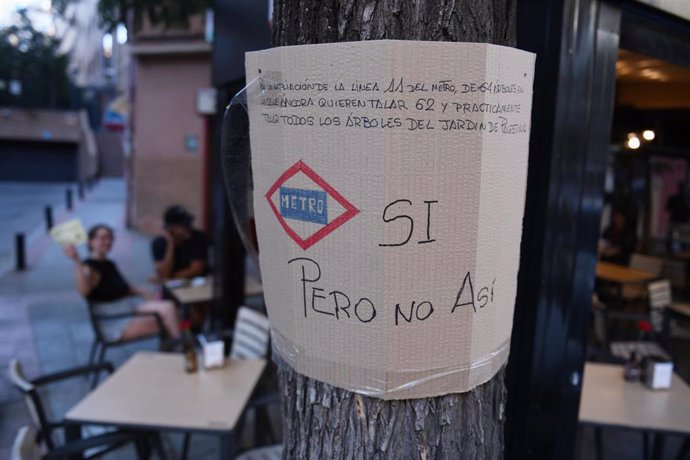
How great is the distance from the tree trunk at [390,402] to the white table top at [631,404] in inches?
81.5

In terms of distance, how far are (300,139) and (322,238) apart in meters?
0.21

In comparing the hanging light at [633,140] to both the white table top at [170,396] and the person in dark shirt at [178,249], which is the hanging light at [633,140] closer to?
the white table top at [170,396]

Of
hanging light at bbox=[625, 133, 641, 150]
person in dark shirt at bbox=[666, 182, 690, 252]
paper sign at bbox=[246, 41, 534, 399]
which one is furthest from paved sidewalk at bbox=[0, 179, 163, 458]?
person in dark shirt at bbox=[666, 182, 690, 252]

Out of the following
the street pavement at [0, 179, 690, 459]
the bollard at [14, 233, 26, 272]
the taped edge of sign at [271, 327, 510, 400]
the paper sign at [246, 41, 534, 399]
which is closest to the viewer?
the paper sign at [246, 41, 534, 399]

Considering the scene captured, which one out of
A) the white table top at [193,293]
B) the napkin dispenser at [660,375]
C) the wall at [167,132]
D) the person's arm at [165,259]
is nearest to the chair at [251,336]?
the white table top at [193,293]

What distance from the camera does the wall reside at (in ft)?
41.1

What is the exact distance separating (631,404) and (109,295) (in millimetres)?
4456

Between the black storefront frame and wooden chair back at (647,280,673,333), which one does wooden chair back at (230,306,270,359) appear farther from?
wooden chair back at (647,280,673,333)

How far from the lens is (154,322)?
5402mm

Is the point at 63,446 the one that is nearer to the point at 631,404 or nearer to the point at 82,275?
the point at 82,275

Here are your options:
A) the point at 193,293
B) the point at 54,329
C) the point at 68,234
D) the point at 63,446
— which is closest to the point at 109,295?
the point at 193,293

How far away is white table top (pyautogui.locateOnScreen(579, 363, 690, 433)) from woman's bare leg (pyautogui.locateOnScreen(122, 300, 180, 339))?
372 cm

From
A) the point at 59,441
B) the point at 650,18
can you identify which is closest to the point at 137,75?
the point at 59,441

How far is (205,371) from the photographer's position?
361cm
